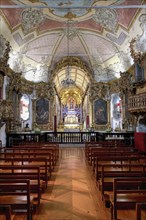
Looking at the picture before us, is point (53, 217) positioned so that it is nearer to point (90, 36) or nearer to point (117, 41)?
point (117, 41)

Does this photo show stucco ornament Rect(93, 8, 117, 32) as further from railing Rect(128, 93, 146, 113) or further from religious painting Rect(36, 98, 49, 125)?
religious painting Rect(36, 98, 49, 125)

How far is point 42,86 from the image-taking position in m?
21.0

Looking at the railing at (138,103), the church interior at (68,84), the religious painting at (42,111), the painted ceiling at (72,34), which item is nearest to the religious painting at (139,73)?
the church interior at (68,84)

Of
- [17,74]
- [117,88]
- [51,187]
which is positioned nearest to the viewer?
[51,187]

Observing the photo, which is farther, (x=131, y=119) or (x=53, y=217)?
(x=131, y=119)

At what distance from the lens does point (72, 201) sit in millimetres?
4238

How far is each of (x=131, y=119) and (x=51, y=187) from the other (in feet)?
39.7

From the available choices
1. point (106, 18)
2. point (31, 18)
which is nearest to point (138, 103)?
point (106, 18)

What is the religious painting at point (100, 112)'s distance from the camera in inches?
816

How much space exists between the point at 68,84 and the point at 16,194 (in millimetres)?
16095

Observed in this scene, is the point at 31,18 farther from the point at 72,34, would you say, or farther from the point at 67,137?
the point at 67,137

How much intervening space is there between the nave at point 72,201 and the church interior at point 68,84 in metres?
0.02

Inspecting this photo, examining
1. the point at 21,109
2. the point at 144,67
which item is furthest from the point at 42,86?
the point at 144,67

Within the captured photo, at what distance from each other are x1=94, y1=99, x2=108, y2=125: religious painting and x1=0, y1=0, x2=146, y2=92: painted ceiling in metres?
2.28
